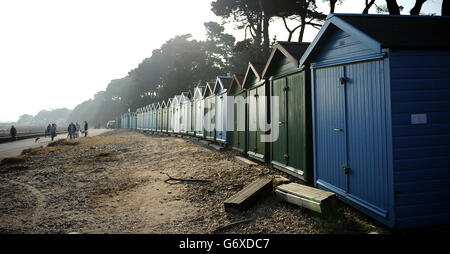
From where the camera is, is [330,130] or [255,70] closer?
[330,130]

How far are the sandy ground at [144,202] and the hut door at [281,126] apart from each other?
0.51 meters

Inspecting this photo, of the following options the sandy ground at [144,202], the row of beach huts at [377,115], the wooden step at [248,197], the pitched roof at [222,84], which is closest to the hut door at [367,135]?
the row of beach huts at [377,115]

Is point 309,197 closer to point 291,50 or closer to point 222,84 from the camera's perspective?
point 291,50

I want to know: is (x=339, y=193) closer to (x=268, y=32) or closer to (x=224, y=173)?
(x=224, y=173)

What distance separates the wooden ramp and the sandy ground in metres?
0.16

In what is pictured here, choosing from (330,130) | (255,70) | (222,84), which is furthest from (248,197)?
(222,84)

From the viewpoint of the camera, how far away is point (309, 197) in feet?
13.8

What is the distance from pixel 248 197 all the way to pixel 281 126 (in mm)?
2944

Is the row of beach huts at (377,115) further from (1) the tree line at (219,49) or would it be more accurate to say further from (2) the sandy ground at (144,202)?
(1) the tree line at (219,49)

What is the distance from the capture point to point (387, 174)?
3617 mm

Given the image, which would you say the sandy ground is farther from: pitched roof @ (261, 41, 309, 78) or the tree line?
the tree line

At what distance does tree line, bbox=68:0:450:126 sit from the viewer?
20.2m

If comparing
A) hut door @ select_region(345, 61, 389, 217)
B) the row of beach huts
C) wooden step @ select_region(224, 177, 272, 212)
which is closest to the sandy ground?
wooden step @ select_region(224, 177, 272, 212)

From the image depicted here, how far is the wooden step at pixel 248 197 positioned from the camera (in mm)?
4773
